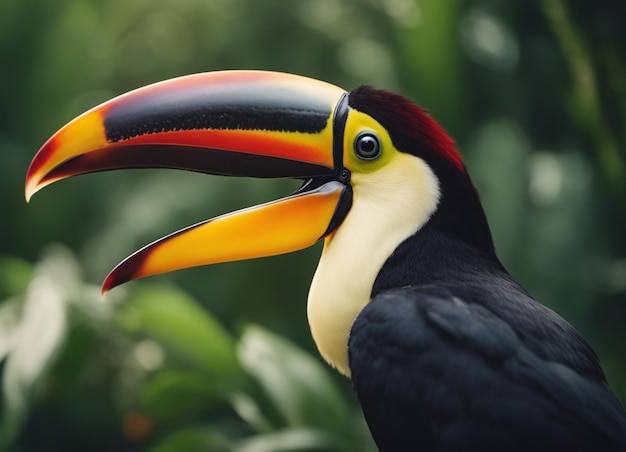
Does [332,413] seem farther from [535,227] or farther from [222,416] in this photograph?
[535,227]

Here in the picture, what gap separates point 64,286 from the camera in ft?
10.3

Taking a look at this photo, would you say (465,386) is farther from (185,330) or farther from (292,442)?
(185,330)

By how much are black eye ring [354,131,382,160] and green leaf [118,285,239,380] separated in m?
1.43

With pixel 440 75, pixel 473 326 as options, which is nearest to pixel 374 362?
pixel 473 326

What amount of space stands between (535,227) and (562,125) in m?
0.47

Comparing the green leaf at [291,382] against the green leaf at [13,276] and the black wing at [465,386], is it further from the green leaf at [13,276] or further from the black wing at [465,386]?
the black wing at [465,386]

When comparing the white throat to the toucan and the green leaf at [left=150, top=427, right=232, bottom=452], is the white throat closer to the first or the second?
the toucan

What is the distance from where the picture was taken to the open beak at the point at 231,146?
1721mm

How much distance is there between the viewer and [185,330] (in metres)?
3.04

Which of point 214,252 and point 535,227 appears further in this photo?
point 535,227

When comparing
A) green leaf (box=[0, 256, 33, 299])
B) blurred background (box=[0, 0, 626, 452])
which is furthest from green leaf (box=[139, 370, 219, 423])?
green leaf (box=[0, 256, 33, 299])

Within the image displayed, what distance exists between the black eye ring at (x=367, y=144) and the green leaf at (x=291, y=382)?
48.4 inches

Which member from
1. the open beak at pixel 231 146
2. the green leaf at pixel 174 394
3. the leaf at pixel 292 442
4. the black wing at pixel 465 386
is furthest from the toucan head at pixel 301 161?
the green leaf at pixel 174 394

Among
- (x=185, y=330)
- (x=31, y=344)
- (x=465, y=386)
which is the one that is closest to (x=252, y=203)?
(x=185, y=330)
